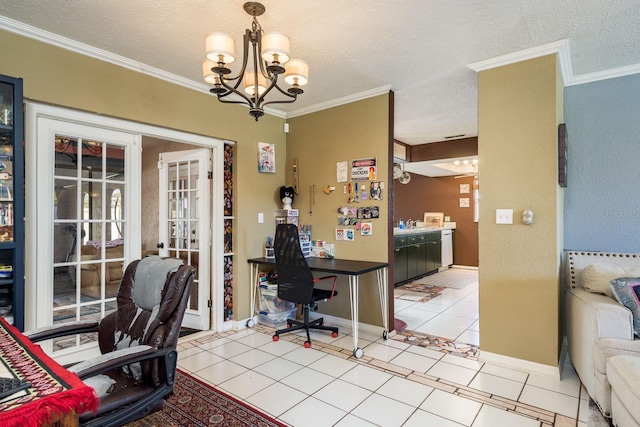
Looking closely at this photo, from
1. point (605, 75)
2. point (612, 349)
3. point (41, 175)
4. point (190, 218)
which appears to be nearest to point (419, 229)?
point (605, 75)

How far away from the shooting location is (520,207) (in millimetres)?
2736

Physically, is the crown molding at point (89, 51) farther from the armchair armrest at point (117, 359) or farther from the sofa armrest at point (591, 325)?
the sofa armrest at point (591, 325)

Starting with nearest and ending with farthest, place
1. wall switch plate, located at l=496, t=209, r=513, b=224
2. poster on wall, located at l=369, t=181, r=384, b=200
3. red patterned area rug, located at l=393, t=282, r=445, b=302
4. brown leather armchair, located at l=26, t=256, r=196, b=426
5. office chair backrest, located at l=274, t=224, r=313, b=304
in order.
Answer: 1. brown leather armchair, located at l=26, t=256, r=196, b=426
2. wall switch plate, located at l=496, t=209, r=513, b=224
3. office chair backrest, located at l=274, t=224, r=313, b=304
4. poster on wall, located at l=369, t=181, r=384, b=200
5. red patterned area rug, located at l=393, t=282, r=445, b=302

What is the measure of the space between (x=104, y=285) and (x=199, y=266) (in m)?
0.93

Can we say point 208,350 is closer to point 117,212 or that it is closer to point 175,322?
point 117,212

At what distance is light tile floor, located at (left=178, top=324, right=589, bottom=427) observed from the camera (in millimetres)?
2084

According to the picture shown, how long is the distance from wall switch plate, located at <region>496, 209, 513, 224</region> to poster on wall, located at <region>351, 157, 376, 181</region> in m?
1.23

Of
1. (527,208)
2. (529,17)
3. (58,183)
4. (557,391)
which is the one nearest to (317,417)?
(557,391)

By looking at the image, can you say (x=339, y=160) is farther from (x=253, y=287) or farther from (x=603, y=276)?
(x=603, y=276)

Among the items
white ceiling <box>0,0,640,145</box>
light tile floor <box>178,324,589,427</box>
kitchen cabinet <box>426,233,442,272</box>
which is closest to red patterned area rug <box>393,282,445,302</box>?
kitchen cabinet <box>426,233,442,272</box>

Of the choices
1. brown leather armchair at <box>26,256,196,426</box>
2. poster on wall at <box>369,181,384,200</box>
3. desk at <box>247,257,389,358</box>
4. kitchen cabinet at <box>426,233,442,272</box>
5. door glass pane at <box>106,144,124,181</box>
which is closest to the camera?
brown leather armchair at <box>26,256,196,426</box>

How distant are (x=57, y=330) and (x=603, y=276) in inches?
135

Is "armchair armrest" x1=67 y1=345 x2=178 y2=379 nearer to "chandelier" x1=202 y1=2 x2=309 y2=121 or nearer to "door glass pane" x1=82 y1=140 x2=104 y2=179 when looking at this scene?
"chandelier" x1=202 y1=2 x2=309 y2=121

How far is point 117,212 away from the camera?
2.96 meters
